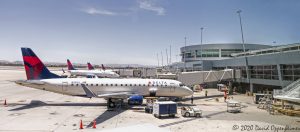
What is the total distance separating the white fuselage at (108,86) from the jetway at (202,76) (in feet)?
49.4

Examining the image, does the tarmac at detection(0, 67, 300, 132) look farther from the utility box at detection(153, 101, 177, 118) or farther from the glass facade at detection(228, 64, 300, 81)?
the glass facade at detection(228, 64, 300, 81)

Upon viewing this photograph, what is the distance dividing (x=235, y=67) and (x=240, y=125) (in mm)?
41076

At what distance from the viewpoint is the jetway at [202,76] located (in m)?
54.7

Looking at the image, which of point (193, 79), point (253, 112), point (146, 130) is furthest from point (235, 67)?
point (146, 130)

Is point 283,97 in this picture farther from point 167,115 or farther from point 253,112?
point 167,115

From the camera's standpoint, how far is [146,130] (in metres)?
9.19

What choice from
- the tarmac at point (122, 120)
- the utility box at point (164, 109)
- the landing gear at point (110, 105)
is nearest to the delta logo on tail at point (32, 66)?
the tarmac at point (122, 120)

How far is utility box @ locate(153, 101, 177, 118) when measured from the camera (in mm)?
29188

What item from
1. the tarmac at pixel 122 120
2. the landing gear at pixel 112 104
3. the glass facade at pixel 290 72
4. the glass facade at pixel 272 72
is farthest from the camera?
the glass facade at pixel 272 72

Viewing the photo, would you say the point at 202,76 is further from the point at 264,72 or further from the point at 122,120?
the point at 122,120

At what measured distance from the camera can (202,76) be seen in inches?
2259

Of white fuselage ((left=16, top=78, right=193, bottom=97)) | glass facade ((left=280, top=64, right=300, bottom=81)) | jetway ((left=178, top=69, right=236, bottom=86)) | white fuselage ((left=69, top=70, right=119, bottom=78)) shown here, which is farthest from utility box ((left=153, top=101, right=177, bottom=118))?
white fuselage ((left=69, top=70, right=119, bottom=78))

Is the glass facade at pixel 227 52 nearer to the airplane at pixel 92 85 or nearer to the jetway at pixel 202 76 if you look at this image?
the jetway at pixel 202 76

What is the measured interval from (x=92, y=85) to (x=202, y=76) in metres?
29.4
